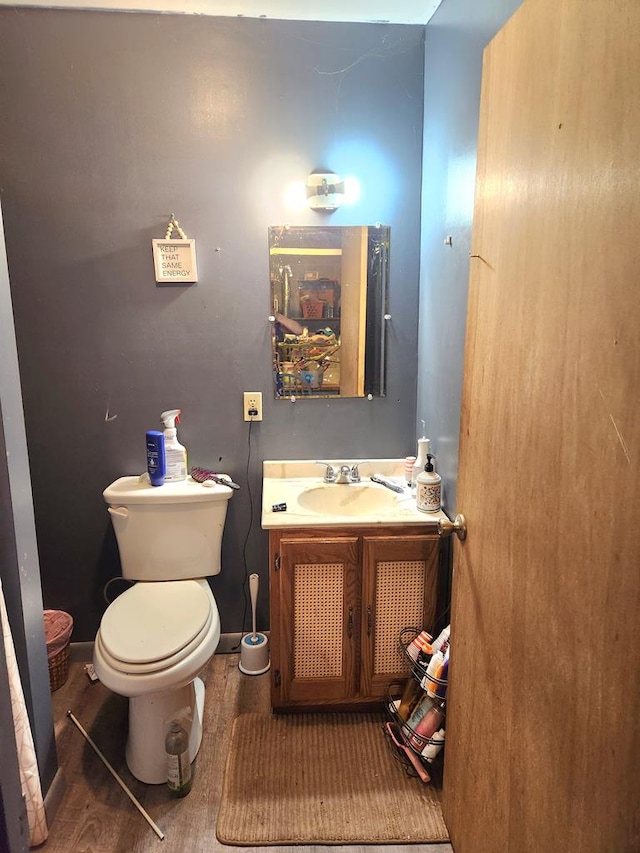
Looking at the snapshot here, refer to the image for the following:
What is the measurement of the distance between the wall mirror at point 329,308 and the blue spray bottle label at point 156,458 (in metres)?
0.49

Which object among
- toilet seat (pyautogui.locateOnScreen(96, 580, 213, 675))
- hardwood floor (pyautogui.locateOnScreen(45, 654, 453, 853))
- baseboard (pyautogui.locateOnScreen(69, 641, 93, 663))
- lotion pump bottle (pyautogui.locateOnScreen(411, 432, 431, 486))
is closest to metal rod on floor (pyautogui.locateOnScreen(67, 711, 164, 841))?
hardwood floor (pyautogui.locateOnScreen(45, 654, 453, 853))

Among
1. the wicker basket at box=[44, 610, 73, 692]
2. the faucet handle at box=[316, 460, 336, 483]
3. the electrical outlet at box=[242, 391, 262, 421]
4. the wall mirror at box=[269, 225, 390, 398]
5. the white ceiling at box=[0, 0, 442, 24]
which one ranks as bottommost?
the wicker basket at box=[44, 610, 73, 692]

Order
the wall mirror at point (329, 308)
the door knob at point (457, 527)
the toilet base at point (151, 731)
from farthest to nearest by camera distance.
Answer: the wall mirror at point (329, 308), the toilet base at point (151, 731), the door knob at point (457, 527)

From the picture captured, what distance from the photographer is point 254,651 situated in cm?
218

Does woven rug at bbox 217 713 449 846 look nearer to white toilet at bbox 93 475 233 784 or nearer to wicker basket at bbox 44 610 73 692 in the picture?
white toilet at bbox 93 475 233 784

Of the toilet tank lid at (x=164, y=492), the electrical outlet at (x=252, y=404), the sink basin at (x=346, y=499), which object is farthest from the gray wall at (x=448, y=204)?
the toilet tank lid at (x=164, y=492)

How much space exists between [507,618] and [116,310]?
1.72 metres

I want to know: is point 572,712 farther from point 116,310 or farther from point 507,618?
point 116,310

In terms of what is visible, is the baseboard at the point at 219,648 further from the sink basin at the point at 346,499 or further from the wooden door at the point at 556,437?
the wooden door at the point at 556,437

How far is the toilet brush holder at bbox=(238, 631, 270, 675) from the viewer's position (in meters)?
2.18

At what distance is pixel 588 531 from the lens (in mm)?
757

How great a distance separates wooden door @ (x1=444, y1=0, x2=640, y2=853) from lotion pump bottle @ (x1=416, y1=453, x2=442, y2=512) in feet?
1.91

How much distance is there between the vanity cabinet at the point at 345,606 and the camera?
179 centimetres

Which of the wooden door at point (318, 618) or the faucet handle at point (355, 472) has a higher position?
the faucet handle at point (355, 472)
